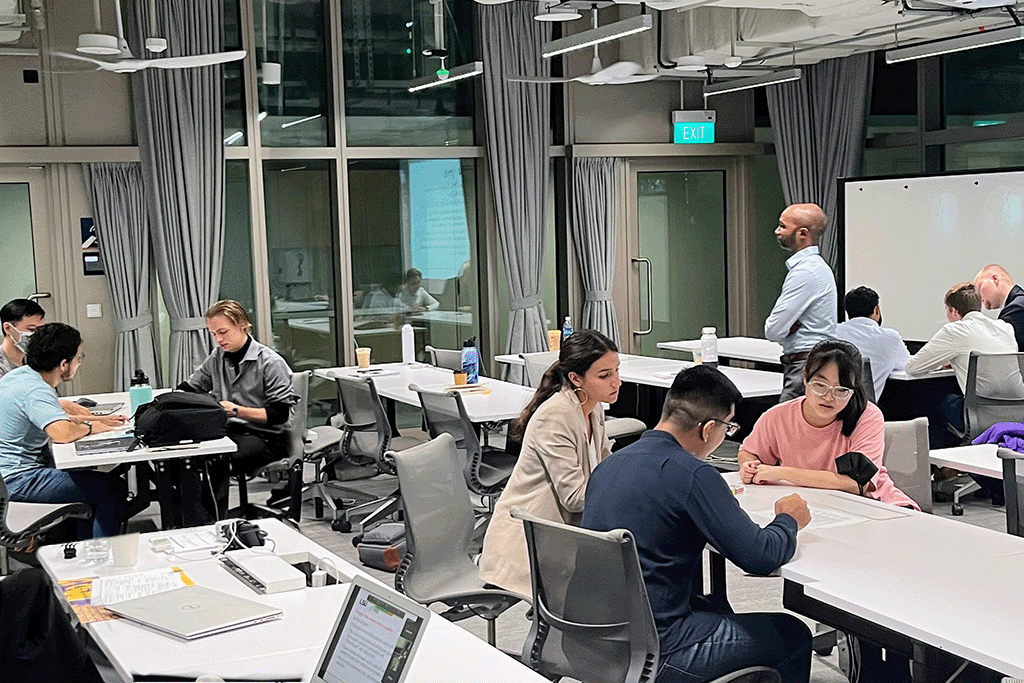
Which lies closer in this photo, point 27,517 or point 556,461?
point 556,461

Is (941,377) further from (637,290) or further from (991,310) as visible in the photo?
(637,290)

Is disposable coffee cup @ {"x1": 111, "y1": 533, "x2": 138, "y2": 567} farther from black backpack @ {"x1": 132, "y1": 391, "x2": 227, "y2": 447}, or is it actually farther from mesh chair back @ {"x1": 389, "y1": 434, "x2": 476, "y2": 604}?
black backpack @ {"x1": 132, "y1": 391, "x2": 227, "y2": 447}

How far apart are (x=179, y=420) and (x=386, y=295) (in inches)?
182

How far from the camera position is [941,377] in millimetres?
7406

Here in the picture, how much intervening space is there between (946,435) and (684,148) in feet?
13.7

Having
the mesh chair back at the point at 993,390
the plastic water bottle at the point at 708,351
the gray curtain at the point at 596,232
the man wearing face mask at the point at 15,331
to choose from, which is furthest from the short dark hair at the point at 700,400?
the gray curtain at the point at 596,232

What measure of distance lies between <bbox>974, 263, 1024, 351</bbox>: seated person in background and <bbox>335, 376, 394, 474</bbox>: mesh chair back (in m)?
3.92

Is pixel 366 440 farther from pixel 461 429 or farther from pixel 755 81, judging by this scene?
pixel 755 81

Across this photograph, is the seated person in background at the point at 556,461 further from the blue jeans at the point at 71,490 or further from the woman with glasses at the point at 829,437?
the blue jeans at the point at 71,490

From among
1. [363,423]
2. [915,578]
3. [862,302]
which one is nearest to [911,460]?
[915,578]

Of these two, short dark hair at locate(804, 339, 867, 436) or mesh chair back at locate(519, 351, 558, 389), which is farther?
mesh chair back at locate(519, 351, 558, 389)

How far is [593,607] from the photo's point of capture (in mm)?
3012

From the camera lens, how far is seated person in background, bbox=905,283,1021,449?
666 cm

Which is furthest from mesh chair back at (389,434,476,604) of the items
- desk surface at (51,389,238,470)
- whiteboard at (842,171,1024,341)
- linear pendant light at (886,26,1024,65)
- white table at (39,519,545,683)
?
whiteboard at (842,171,1024,341)
